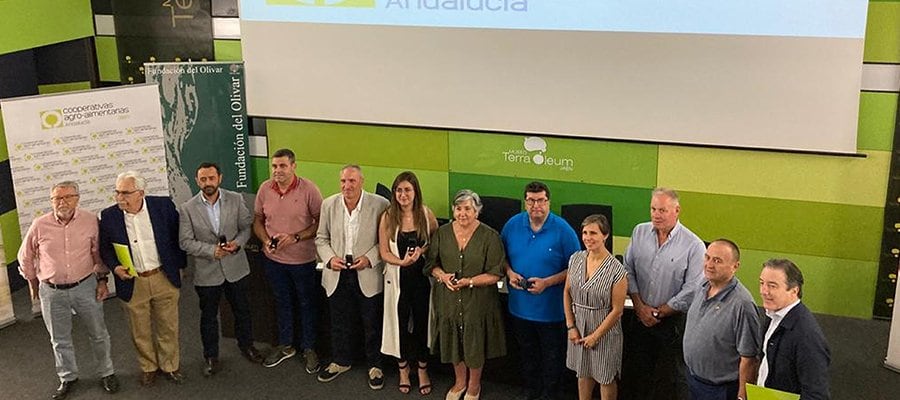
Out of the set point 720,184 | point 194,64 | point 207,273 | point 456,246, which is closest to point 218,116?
point 194,64

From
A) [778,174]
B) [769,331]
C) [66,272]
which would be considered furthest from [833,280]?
[66,272]

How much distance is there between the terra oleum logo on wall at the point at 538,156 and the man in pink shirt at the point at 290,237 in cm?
180

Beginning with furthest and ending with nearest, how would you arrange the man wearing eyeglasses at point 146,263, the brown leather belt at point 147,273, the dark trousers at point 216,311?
the dark trousers at point 216,311 → the brown leather belt at point 147,273 → the man wearing eyeglasses at point 146,263

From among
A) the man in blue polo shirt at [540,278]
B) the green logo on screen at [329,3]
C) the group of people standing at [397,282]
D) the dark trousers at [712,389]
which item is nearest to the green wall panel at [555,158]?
the green logo on screen at [329,3]

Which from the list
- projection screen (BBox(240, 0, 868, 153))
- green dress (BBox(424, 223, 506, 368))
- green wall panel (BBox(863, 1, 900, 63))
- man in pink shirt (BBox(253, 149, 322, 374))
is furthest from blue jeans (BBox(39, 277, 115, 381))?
green wall panel (BBox(863, 1, 900, 63))

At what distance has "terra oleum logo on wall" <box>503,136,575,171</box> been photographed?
21.0 ft

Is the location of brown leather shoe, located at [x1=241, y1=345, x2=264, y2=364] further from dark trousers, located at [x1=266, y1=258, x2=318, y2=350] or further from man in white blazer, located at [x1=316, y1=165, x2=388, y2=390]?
man in white blazer, located at [x1=316, y1=165, x2=388, y2=390]

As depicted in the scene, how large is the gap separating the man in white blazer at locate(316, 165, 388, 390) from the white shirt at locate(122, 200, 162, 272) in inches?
38.4

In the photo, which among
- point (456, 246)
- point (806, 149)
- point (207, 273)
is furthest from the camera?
point (806, 149)

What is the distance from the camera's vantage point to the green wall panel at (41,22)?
632 centimetres

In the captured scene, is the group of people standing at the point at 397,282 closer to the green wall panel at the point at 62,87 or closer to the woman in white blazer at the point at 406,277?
the woman in white blazer at the point at 406,277

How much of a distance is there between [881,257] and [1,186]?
257 inches

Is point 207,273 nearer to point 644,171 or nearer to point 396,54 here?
point 396,54

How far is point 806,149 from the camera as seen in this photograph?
19.0ft
